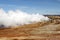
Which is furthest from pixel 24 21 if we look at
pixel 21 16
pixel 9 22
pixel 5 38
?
pixel 5 38

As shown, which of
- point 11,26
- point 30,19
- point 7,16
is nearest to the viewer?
point 11,26

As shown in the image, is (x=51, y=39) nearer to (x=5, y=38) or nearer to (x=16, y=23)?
(x=5, y=38)

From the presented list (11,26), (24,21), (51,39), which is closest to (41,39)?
(51,39)

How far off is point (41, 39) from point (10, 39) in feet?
23.8

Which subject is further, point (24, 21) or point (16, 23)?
point (24, 21)

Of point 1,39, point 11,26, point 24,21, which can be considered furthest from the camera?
point 24,21

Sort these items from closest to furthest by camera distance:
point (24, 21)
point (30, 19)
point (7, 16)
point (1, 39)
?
1. point (1, 39)
2. point (7, 16)
3. point (24, 21)
4. point (30, 19)

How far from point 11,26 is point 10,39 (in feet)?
63.1

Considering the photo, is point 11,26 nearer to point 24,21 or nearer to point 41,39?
point 24,21

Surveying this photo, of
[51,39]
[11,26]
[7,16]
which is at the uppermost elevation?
[7,16]

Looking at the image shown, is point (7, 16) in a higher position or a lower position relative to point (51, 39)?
higher

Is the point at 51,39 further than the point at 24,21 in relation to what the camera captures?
No

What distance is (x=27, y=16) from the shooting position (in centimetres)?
8306

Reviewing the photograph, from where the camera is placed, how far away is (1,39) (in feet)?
146
